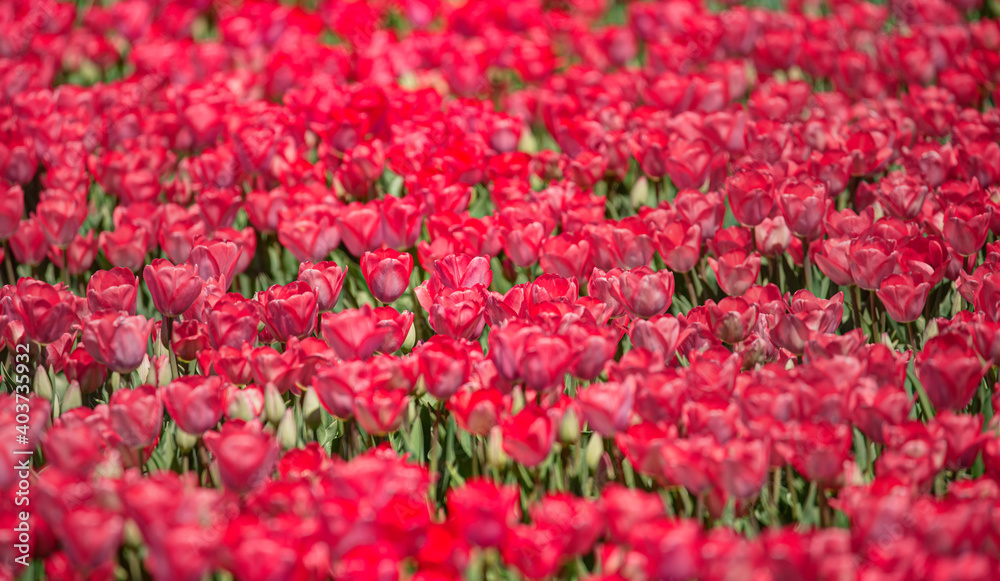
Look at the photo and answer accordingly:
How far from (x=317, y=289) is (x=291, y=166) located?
1.02 m

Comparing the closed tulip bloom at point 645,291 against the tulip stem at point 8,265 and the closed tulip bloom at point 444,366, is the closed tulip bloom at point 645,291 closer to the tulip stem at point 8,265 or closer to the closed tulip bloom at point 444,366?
the closed tulip bloom at point 444,366

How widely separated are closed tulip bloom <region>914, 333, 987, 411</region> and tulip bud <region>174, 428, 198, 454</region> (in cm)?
142

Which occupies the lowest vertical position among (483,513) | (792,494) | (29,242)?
(792,494)

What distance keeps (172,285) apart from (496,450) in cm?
88

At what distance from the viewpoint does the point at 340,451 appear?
6.64ft

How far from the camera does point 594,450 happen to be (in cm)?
181

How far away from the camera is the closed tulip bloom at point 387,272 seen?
7.18 ft

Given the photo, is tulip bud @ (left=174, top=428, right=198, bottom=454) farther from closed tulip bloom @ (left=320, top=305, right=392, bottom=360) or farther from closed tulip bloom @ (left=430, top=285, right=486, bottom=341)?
closed tulip bloom @ (left=430, top=285, right=486, bottom=341)

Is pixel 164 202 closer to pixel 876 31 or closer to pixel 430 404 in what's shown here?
pixel 430 404

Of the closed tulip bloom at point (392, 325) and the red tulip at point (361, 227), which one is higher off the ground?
the red tulip at point (361, 227)

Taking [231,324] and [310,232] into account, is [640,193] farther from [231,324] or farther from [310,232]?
[231,324]

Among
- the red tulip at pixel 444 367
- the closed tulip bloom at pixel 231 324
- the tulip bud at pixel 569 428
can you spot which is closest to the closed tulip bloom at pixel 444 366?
the red tulip at pixel 444 367

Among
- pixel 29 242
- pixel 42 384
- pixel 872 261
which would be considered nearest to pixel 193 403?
pixel 42 384

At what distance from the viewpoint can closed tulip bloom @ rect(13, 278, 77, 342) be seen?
2.00m
